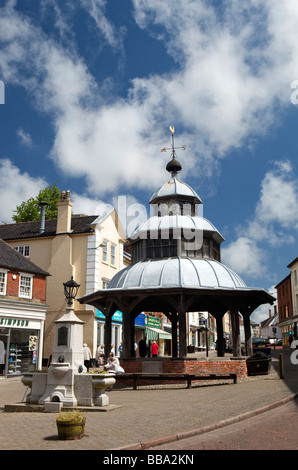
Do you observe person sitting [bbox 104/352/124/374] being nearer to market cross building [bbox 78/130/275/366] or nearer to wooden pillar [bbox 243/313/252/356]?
market cross building [bbox 78/130/275/366]

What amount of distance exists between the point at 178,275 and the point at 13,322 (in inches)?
515

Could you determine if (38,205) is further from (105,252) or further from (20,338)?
(20,338)

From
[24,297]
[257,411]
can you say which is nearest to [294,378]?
[257,411]

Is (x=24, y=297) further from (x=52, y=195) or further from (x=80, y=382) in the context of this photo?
(x=80, y=382)

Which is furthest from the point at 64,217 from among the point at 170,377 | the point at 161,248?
the point at 170,377

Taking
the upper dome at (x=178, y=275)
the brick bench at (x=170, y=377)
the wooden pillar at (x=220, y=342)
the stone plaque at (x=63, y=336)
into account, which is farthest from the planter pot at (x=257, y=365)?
the stone plaque at (x=63, y=336)

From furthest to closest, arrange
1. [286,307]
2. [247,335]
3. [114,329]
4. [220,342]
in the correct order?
[286,307] < [114,329] < [220,342] < [247,335]

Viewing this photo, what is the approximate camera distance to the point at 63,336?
1330cm

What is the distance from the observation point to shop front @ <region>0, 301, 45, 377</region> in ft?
87.7

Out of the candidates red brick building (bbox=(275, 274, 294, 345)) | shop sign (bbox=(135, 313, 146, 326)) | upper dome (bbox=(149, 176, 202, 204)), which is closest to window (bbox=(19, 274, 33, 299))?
upper dome (bbox=(149, 176, 202, 204))
